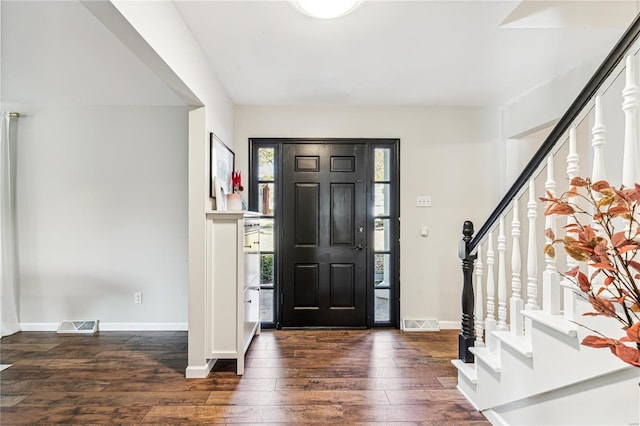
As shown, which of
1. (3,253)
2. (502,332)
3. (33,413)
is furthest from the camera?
(3,253)

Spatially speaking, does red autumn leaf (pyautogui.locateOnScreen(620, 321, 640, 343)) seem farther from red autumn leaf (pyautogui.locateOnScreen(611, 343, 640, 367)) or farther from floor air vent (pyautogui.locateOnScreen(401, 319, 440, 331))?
floor air vent (pyautogui.locateOnScreen(401, 319, 440, 331))

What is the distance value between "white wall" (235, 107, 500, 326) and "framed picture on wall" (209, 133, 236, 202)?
51cm

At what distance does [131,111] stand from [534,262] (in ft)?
12.6

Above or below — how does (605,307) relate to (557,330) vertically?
above

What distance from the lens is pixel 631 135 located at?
109 cm

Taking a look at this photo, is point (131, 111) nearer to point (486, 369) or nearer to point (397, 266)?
point (397, 266)

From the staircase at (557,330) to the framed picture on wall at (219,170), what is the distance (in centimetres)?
199

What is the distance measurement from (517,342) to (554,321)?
37 cm

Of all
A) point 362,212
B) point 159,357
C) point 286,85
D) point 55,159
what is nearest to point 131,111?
point 55,159

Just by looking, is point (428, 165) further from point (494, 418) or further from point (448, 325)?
point (494, 418)

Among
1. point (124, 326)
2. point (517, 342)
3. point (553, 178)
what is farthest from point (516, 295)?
point (124, 326)

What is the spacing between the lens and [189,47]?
2184 mm

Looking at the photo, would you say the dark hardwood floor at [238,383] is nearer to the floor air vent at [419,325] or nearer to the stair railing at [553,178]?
the floor air vent at [419,325]

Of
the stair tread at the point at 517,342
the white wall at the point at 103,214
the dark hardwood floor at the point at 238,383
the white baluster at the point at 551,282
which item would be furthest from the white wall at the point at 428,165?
the white baluster at the point at 551,282
